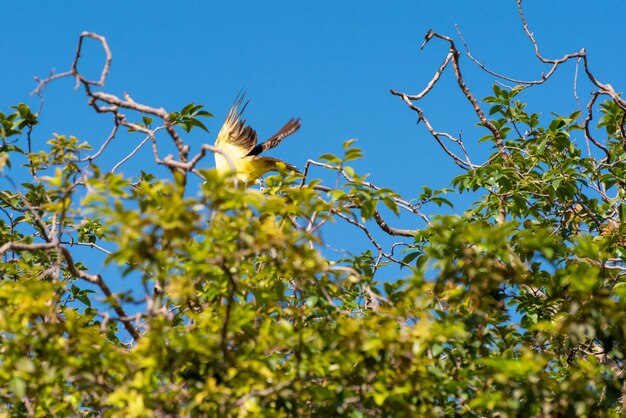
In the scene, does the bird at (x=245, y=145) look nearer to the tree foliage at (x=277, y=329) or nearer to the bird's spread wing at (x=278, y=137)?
the bird's spread wing at (x=278, y=137)

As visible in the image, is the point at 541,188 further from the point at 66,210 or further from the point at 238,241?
the point at 66,210

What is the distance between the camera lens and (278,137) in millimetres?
6070

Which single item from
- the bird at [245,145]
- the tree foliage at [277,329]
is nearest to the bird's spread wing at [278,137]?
the bird at [245,145]

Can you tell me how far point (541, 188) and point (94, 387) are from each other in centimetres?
335

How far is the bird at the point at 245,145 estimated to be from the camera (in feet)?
19.7

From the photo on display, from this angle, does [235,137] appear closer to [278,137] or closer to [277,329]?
[278,137]

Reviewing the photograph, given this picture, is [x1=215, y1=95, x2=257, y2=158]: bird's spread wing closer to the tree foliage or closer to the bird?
the bird

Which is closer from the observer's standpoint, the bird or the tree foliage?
the tree foliage

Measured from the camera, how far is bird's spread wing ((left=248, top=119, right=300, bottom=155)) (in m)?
5.95

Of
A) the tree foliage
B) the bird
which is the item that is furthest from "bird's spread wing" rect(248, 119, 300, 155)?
the tree foliage

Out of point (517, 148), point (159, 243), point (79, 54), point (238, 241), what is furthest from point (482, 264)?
point (517, 148)

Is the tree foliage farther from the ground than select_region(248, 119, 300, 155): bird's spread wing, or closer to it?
closer to it

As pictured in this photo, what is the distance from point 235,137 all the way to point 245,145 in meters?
0.18

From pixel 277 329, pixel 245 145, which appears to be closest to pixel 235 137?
pixel 245 145
